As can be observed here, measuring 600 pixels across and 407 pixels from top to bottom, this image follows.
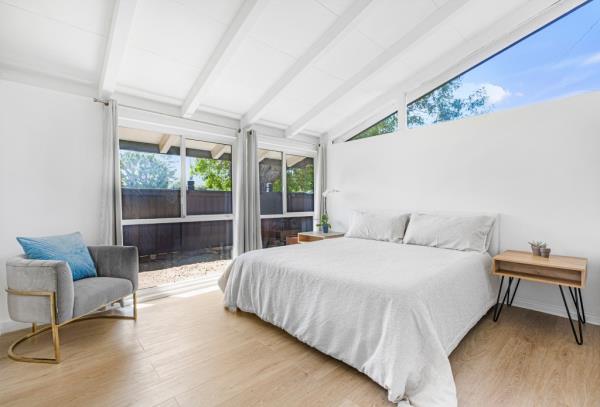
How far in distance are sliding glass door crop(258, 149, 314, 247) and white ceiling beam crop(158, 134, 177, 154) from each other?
4.34 ft

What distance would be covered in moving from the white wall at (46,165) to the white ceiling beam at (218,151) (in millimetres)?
1373

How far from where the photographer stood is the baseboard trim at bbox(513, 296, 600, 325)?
2.54m

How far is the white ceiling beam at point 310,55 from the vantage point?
2.55m

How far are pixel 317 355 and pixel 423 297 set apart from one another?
2.89 feet

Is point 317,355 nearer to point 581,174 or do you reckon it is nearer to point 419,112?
point 581,174

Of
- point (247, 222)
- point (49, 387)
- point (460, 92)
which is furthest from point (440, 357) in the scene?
point (460, 92)

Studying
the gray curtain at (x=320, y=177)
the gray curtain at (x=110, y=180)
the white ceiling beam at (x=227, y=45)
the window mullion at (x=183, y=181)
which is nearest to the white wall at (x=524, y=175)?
the gray curtain at (x=320, y=177)

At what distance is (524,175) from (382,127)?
80.2 inches

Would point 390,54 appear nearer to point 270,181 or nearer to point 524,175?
point 524,175

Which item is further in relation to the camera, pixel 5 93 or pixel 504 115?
pixel 504 115

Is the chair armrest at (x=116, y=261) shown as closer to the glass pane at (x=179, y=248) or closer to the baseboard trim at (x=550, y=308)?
the glass pane at (x=179, y=248)

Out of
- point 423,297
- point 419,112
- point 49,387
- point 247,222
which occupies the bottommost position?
point 49,387

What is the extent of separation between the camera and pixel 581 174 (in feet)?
8.54

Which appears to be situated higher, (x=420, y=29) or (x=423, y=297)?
(x=420, y=29)
